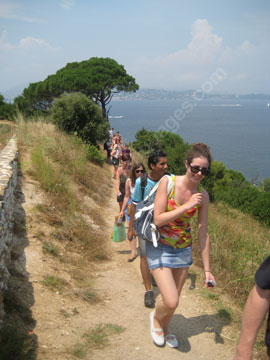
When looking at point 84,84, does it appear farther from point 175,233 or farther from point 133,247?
point 175,233

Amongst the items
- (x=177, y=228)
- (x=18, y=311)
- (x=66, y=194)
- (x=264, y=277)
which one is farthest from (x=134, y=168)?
(x=264, y=277)

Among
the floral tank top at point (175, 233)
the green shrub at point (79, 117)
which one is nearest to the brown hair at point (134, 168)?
the floral tank top at point (175, 233)

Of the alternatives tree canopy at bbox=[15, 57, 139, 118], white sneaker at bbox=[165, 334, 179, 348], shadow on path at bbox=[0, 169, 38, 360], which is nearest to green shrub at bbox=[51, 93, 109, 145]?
shadow on path at bbox=[0, 169, 38, 360]

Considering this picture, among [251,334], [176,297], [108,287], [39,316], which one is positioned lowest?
[108,287]

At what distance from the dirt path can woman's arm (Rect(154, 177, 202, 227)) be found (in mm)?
1347

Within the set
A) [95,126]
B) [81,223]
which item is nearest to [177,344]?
[81,223]

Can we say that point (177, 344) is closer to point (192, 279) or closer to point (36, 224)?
point (192, 279)

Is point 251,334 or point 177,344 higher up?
point 251,334

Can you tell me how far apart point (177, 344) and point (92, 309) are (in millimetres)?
1125

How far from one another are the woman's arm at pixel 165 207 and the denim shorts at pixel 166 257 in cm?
27

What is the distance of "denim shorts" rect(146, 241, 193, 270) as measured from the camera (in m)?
3.04

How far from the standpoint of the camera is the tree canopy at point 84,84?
30.7m

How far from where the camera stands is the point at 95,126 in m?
16.8

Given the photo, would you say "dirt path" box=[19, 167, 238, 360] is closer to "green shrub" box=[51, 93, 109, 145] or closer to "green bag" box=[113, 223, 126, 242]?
"green bag" box=[113, 223, 126, 242]
